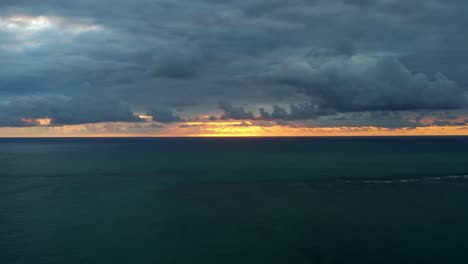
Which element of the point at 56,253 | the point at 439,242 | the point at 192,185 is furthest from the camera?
the point at 192,185

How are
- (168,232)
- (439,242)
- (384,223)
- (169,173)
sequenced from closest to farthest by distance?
(439,242)
(168,232)
(384,223)
(169,173)

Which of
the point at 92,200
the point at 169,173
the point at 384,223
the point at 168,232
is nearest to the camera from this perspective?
the point at 168,232

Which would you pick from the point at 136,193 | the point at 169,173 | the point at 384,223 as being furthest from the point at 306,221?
the point at 169,173

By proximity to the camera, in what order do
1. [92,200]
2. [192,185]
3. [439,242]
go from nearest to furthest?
[439,242], [92,200], [192,185]

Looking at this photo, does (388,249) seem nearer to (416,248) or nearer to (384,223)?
(416,248)

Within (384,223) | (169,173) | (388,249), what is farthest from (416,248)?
(169,173)

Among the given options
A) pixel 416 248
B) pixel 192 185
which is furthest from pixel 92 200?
pixel 416 248

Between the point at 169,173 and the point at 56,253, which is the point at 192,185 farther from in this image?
the point at 56,253

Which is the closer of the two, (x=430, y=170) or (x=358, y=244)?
(x=358, y=244)

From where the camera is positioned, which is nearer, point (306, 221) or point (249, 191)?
point (306, 221)
